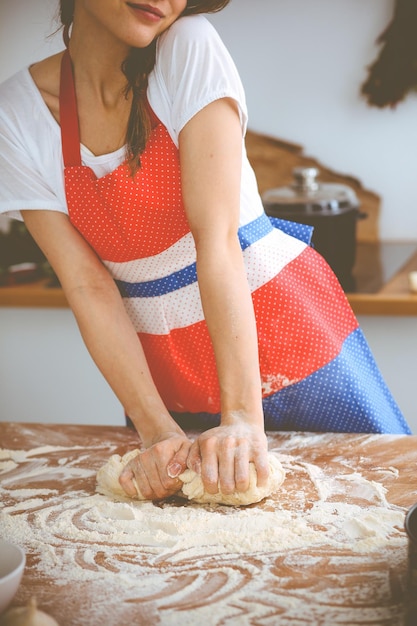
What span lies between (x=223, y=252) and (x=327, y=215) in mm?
1074

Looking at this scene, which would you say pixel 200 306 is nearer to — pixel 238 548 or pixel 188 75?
pixel 188 75

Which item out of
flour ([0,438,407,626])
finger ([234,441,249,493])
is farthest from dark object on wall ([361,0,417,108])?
finger ([234,441,249,493])

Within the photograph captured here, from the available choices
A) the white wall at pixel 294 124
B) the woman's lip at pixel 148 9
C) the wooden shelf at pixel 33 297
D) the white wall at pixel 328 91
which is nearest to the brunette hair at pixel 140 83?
the woman's lip at pixel 148 9

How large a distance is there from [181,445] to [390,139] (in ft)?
6.00

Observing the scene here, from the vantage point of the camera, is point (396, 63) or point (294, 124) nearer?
point (396, 63)

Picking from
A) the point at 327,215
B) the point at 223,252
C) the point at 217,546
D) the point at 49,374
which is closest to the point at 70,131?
the point at 223,252

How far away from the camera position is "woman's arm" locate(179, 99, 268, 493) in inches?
47.4

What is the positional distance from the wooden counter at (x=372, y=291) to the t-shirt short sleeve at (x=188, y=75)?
107 cm

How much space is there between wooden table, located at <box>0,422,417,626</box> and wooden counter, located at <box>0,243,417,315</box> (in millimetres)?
949

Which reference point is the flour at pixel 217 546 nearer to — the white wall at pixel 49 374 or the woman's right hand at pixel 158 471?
the woman's right hand at pixel 158 471

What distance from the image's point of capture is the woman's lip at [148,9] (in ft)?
3.85

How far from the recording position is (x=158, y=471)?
46.0 inches

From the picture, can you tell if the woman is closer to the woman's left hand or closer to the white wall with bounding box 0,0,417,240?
the woman's left hand

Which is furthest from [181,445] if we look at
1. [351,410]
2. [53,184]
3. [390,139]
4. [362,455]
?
[390,139]
